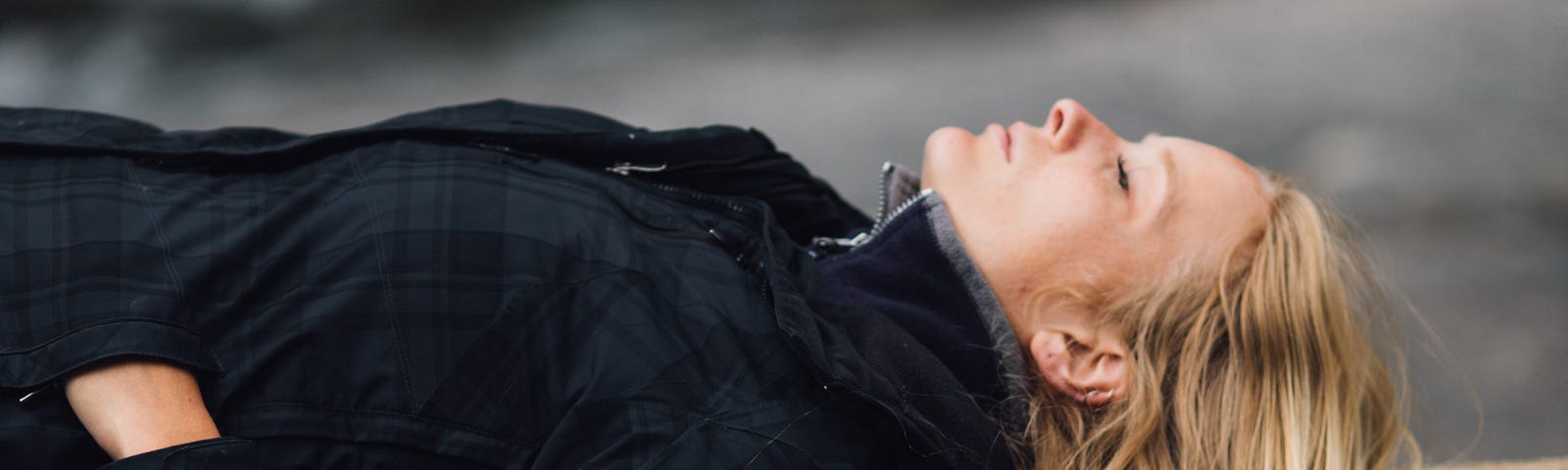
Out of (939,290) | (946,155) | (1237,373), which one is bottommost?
(1237,373)

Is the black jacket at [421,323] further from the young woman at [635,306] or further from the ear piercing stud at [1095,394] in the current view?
the ear piercing stud at [1095,394]

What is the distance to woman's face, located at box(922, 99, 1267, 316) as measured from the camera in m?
1.18

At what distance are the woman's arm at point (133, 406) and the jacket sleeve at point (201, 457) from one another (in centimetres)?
3

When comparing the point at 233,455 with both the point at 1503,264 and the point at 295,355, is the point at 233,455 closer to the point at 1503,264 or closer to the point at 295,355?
the point at 295,355

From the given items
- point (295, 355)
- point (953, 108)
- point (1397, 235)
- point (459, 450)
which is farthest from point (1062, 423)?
point (1397, 235)

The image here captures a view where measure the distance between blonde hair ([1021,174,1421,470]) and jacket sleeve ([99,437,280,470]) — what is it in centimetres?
74

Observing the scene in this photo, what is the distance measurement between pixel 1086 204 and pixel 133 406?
0.90 metres

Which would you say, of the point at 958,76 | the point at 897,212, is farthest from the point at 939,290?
the point at 958,76

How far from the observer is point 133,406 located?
0.89m

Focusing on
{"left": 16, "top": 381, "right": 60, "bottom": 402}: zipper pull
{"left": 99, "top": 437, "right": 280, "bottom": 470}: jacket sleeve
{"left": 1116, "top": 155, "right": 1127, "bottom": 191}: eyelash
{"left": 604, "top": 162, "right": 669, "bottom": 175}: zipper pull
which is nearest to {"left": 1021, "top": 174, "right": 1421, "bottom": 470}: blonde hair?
{"left": 1116, "top": 155, "right": 1127, "bottom": 191}: eyelash

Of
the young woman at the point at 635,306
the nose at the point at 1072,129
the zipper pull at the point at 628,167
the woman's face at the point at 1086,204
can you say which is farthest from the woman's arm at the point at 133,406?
the nose at the point at 1072,129

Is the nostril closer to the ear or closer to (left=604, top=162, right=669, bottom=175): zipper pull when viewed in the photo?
the ear

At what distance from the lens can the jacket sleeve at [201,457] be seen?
2.79ft

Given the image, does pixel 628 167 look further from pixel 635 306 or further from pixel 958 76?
pixel 958 76
